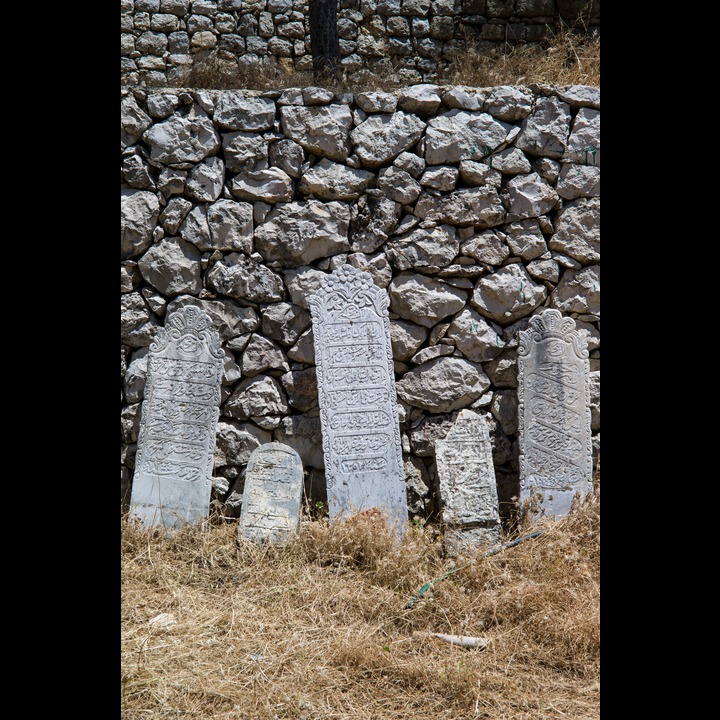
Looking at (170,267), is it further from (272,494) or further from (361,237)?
(272,494)

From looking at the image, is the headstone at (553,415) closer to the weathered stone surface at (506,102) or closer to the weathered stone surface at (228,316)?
the weathered stone surface at (506,102)

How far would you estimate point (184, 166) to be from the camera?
436 cm

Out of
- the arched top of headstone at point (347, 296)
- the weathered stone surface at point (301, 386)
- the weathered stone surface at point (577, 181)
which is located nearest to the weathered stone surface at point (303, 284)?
the arched top of headstone at point (347, 296)

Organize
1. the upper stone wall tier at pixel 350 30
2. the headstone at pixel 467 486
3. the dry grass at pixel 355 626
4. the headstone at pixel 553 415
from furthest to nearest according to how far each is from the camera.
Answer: the upper stone wall tier at pixel 350 30, the headstone at pixel 553 415, the headstone at pixel 467 486, the dry grass at pixel 355 626

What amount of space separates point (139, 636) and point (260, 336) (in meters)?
1.97

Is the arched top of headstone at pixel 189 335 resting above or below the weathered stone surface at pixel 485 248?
below

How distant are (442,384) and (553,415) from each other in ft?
2.35

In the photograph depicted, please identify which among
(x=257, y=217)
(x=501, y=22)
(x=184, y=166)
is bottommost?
(x=257, y=217)

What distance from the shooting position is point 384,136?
4410 mm

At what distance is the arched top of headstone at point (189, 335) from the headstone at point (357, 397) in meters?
0.64

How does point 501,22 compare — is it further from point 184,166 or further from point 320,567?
point 320,567

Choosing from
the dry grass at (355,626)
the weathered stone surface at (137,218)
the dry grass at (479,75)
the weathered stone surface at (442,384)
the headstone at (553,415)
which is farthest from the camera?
the dry grass at (479,75)

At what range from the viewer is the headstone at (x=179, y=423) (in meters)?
4.07
